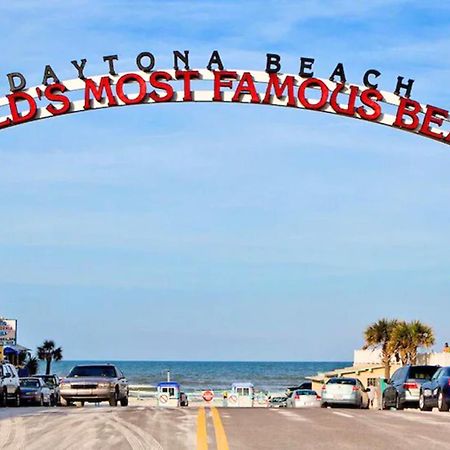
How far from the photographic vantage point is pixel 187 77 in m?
29.9

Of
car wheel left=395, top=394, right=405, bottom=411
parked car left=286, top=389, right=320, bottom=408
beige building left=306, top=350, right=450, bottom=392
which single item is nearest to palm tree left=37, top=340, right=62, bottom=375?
beige building left=306, top=350, right=450, bottom=392

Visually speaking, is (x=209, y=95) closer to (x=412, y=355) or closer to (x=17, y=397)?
(x=17, y=397)

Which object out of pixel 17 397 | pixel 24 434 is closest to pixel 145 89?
pixel 24 434

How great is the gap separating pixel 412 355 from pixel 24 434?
57.1 m

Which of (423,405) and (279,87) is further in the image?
(423,405)

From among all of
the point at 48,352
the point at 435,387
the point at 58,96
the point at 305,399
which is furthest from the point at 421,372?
the point at 48,352

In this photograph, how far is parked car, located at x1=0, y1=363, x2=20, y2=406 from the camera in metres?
38.3

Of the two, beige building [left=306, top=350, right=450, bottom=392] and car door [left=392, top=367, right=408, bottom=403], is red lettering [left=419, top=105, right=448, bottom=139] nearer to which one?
car door [left=392, top=367, right=408, bottom=403]

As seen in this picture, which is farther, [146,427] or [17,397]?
[17,397]

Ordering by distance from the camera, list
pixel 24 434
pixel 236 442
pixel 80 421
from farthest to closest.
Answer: pixel 80 421 → pixel 24 434 → pixel 236 442

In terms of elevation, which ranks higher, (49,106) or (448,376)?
(49,106)

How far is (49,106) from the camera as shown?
30016 millimetres

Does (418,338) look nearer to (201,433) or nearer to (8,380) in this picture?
(8,380)

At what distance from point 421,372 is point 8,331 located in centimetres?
4079
